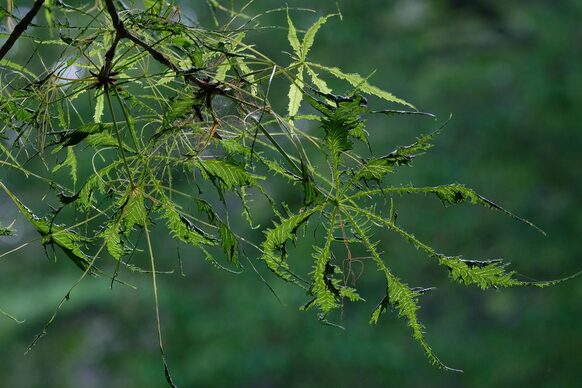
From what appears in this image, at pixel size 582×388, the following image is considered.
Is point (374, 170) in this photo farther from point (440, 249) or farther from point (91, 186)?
point (440, 249)

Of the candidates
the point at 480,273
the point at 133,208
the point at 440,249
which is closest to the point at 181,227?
the point at 133,208

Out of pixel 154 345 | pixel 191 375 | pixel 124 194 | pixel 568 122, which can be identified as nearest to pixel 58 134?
pixel 124 194

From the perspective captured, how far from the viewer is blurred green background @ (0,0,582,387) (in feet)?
12.7

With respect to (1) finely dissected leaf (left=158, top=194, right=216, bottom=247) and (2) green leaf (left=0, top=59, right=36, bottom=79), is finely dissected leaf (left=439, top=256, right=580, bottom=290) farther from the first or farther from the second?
(2) green leaf (left=0, top=59, right=36, bottom=79)

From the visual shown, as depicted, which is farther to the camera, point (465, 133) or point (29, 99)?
point (465, 133)

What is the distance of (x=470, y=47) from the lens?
4.39 meters

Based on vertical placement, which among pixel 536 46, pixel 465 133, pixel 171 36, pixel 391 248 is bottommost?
pixel 391 248

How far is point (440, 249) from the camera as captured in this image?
4074 millimetres

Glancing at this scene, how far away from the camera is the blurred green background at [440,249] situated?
387 centimetres

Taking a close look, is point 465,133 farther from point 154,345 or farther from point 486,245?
point 154,345

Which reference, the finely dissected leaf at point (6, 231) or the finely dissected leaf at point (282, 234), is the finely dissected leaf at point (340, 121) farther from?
the finely dissected leaf at point (6, 231)

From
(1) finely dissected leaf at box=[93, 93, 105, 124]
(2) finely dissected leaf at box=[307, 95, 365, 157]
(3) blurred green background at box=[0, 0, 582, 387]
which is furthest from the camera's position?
(3) blurred green background at box=[0, 0, 582, 387]

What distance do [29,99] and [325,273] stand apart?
201mm

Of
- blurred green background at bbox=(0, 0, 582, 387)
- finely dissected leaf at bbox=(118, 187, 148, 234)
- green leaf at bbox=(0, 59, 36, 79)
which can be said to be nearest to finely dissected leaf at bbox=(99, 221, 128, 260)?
finely dissected leaf at bbox=(118, 187, 148, 234)
